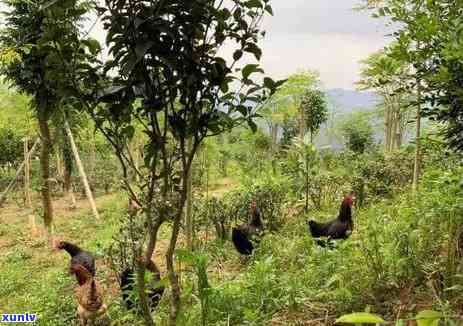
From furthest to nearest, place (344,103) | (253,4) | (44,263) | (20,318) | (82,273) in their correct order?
(344,103), (44,263), (20,318), (82,273), (253,4)

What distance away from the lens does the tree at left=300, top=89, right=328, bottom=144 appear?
1541 cm

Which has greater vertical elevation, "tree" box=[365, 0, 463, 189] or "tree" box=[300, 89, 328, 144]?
"tree" box=[300, 89, 328, 144]

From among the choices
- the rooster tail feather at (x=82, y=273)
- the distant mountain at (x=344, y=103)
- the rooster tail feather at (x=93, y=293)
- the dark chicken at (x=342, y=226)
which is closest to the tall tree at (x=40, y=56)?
the rooster tail feather at (x=82, y=273)

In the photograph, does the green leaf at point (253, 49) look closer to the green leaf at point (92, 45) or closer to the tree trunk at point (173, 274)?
the green leaf at point (92, 45)

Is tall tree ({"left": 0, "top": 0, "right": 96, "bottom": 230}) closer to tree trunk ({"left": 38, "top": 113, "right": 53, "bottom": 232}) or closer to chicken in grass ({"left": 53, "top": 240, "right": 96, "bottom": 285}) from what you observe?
tree trunk ({"left": 38, "top": 113, "right": 53, "bottom": 232})

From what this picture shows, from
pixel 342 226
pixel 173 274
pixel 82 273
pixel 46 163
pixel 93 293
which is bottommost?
pixel 93 293

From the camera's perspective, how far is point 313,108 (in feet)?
50.5

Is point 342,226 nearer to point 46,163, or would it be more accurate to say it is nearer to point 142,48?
point 142,48

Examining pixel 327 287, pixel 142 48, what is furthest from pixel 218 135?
pixel 142 48

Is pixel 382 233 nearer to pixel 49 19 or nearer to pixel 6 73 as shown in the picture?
pixel 49 19

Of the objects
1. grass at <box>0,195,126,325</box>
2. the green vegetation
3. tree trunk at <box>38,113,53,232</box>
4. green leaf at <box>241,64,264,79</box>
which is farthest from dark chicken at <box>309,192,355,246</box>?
tree trunk at <box>38,113,53,232</box>

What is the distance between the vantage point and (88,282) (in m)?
3.77

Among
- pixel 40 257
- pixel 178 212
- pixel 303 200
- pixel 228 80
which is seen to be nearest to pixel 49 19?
pixel 228 80

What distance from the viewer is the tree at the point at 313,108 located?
607 inches
